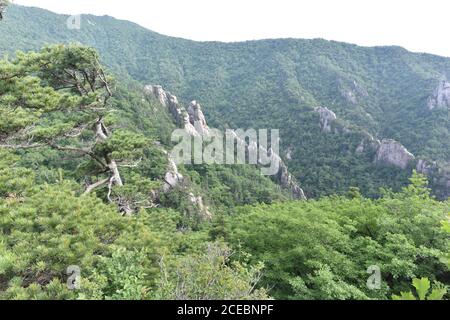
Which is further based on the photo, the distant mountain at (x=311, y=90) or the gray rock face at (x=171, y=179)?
the distant mountain at (x=311, y=90)

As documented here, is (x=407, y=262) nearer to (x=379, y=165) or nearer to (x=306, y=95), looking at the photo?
(x=379, y=165)

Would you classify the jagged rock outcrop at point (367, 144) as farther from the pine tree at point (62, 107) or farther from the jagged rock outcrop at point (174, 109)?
the pine tree at point (62, 107)

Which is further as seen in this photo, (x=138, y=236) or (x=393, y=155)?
(x=393, y=155)

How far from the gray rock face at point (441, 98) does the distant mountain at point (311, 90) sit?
26 centimetres

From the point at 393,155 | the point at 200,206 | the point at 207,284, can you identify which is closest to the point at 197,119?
the point at 200,206

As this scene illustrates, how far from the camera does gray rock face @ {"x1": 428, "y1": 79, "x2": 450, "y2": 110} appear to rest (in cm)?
8131

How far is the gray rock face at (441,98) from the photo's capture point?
81312 mm

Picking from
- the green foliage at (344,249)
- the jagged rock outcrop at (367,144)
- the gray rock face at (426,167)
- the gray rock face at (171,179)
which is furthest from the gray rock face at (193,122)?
the green foliage at (344,249)

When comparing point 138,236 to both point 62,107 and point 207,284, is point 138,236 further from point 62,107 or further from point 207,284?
point 62,107

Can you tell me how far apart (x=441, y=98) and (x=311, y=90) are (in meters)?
35.0

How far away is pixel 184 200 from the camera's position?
136 ft

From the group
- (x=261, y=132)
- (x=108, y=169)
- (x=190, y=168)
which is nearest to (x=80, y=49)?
(x=108, y=169)

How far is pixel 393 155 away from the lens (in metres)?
65.6

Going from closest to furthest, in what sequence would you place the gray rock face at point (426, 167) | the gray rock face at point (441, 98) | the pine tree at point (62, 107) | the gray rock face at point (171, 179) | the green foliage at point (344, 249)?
the green foliage at point (344, 249) → the pine tree at point (62, 107) → the gray rock face at point (171, 179) → the gray rock face at point (426, 167) → the gray rock face at point (441, 98)
